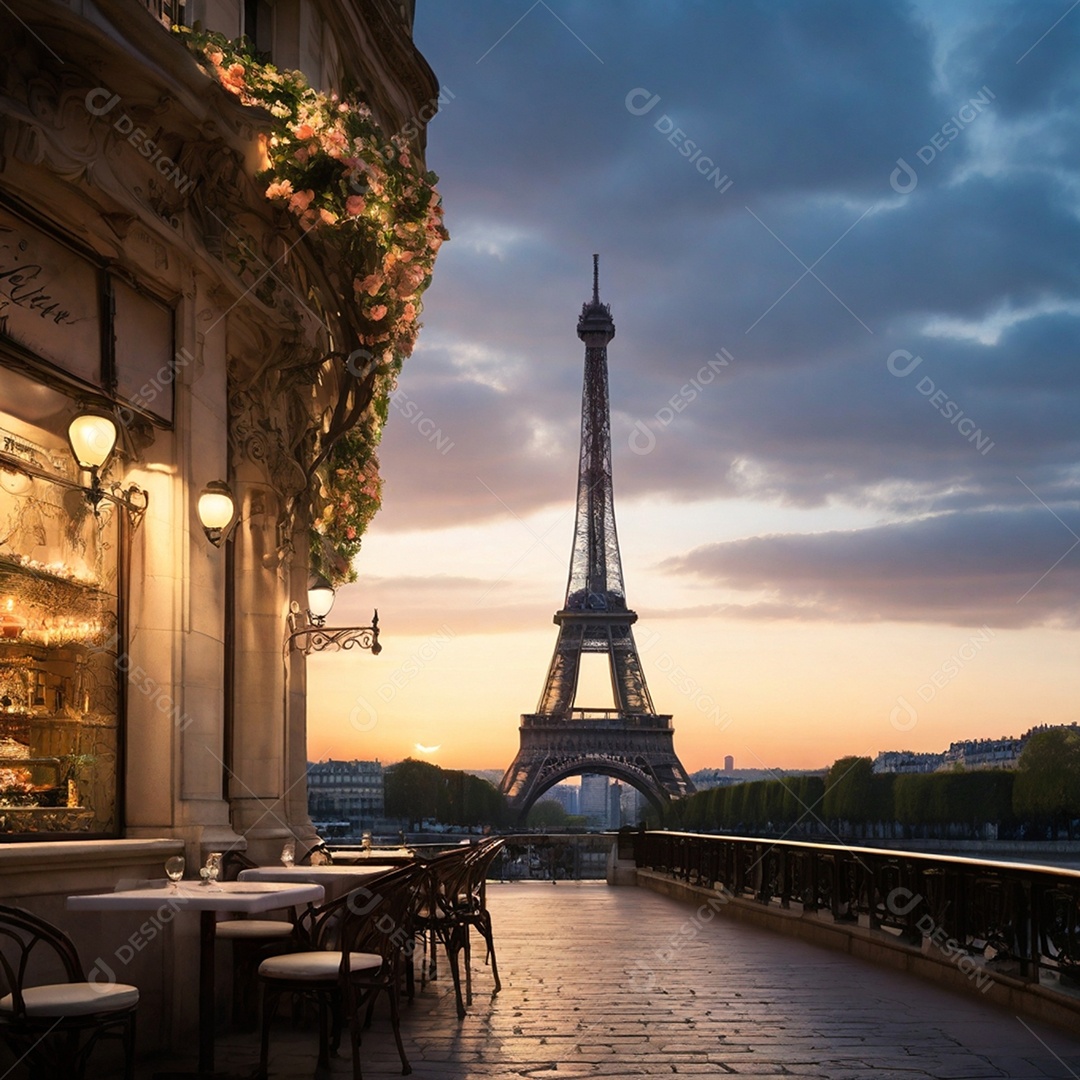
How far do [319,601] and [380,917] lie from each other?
5.37 m

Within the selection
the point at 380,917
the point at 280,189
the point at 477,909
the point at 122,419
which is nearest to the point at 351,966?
the point at 380,917

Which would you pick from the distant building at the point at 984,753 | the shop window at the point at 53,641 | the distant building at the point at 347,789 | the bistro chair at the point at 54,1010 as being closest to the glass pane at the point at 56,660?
the shop window at the point at 53,641

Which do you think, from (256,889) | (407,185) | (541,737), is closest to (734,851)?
(407,185)

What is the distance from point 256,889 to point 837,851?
856 cm

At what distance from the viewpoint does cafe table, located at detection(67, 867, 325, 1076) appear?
655 cm

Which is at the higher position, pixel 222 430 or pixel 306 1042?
pixel 222 430

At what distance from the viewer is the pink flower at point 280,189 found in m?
9.53

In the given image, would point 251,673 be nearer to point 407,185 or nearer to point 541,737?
point 407,185

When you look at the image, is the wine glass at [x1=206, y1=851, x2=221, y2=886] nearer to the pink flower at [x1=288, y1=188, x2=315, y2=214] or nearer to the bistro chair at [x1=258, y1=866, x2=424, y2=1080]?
the bistro chair at [x1=258, y1=866, x2=424, y2=1080]

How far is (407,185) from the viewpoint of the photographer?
11.1m

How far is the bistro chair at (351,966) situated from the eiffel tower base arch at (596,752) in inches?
2522

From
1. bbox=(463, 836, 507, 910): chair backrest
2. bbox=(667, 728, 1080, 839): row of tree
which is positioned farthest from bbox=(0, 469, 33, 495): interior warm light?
bbox=(667, 728, 1080, 839): row of tree

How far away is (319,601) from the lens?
12.7 meters

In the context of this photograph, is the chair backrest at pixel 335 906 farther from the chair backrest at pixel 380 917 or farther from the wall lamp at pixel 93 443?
the wall lamp at pixel 93 443
